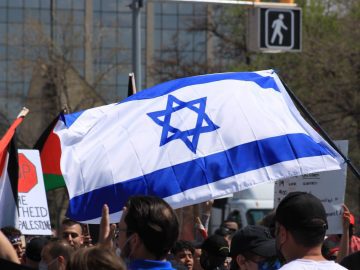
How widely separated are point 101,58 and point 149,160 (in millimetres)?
30514

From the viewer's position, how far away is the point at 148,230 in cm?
504

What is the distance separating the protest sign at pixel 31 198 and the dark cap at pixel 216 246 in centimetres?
207

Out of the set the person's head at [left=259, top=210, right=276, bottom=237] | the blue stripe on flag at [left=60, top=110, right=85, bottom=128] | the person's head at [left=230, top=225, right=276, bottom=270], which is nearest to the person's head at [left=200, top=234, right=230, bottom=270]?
the person's head at [left=259, top=210, right=276, bottom=237]

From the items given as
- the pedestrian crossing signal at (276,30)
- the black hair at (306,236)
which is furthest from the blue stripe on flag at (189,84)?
the pedestrian crossing signal at (276,30)

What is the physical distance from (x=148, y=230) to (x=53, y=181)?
5.51 m

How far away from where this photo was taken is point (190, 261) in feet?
31.3

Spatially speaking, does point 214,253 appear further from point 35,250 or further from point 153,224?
point 153,224

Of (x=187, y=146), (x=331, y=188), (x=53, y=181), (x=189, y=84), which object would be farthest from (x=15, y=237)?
(x=331, y=188)

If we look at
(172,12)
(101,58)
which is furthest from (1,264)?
(172,12)

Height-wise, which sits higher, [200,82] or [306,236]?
[200,82]

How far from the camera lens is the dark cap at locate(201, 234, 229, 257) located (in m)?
8.24

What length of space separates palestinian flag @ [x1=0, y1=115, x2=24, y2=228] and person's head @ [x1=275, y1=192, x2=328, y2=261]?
3.13 metres

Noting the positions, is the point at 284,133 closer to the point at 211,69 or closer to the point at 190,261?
the point at 190,261

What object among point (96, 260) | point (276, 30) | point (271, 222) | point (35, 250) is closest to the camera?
point (96, 260)
